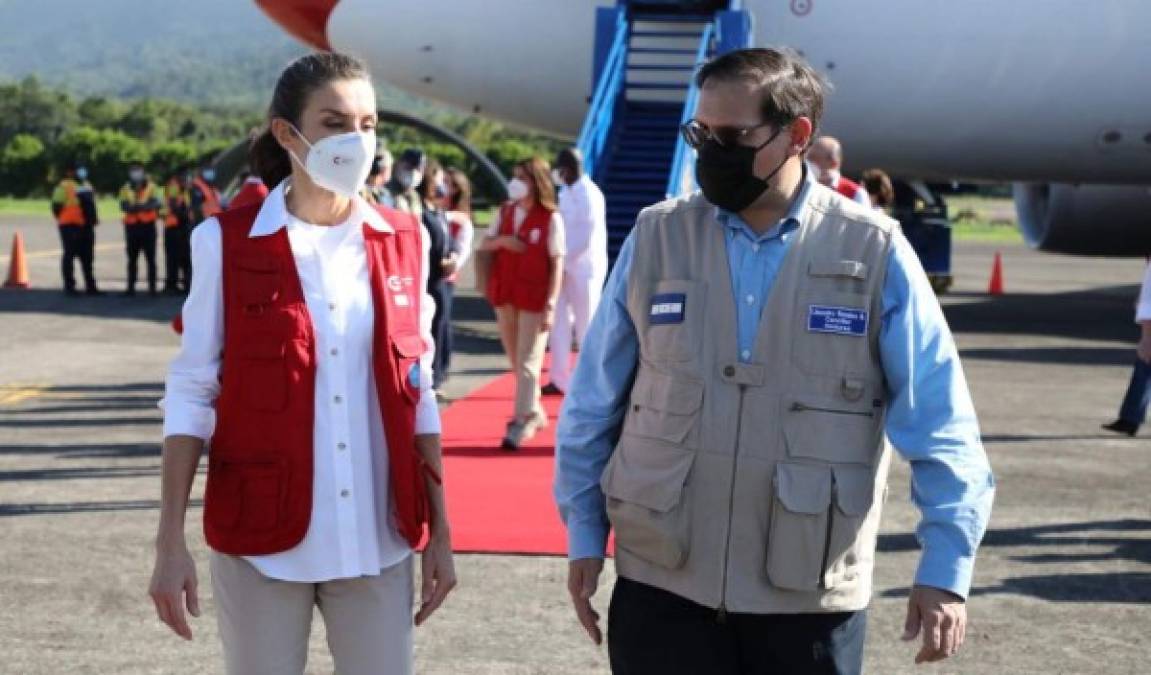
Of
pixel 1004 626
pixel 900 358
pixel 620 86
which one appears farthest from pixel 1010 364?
pixel 900 358

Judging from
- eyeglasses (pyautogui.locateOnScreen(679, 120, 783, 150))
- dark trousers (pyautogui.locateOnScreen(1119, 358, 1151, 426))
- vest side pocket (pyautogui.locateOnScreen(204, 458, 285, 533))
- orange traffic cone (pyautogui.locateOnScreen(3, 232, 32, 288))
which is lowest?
orange traffic cone (pyautogui.locateOnScreen(3, 232, 32, 288))

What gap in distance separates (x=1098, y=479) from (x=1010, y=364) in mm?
6091

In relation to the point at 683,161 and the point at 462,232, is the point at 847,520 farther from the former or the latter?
the point at 683,161

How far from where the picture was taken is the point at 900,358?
11.1 feet

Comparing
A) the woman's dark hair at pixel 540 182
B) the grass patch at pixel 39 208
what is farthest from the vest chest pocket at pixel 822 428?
the grass patch at pixel 39 208

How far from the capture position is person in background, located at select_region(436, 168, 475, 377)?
12188 millimetres

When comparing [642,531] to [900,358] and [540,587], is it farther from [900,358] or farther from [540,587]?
[540,587]

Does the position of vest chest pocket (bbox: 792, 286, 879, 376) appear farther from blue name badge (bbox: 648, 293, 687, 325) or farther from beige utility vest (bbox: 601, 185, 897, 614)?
blue name badge (bbox: 648, 293, 687, 325)

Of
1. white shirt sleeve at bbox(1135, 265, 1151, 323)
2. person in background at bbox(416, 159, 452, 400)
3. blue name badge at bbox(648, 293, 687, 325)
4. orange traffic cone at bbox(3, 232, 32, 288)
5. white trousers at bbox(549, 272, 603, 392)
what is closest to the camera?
blue name badge at bbox(648, 293, 687, 325)

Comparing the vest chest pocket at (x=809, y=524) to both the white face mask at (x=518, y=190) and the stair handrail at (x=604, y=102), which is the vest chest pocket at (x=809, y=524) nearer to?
the white face mask at (x=518, y=190)

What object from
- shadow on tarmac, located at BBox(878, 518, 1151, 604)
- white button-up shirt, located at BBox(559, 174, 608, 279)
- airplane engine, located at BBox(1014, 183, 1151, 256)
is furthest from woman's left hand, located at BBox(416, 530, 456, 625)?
airplane engine, located at BBox(1014, 183, 1151, 256)

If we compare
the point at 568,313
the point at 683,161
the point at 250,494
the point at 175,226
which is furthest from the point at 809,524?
the point at 175,226

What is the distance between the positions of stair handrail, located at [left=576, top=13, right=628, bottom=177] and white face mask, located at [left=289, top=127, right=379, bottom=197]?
473 inches

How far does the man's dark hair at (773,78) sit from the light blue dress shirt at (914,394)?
14 cm
